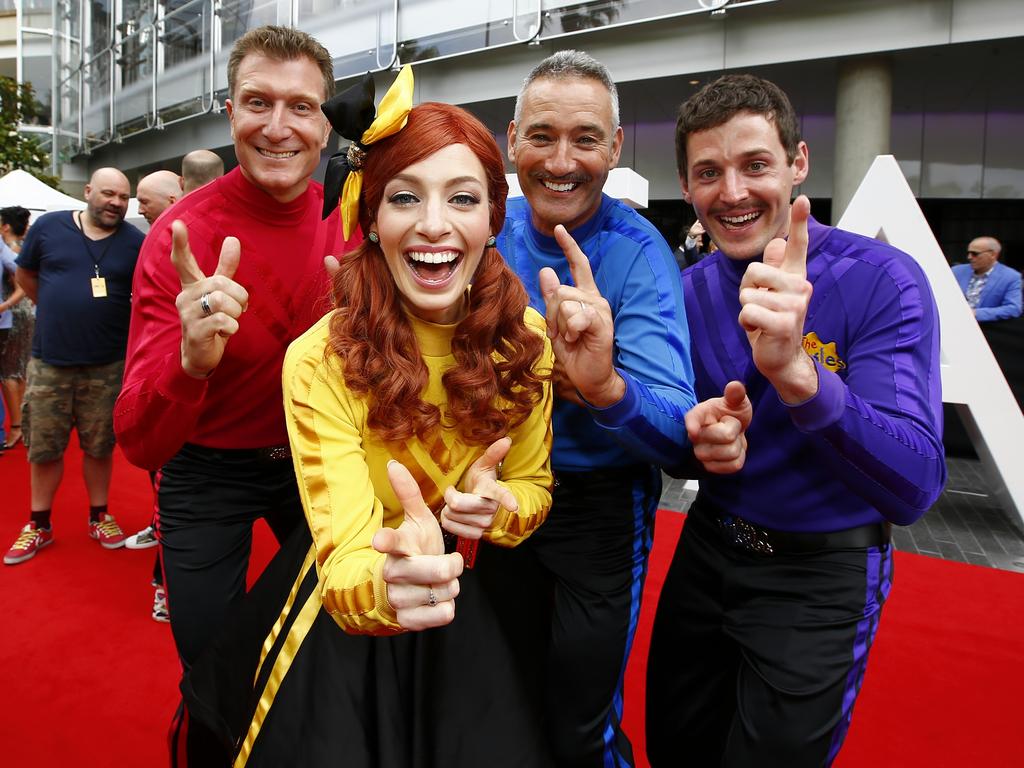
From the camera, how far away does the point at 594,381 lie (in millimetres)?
1480

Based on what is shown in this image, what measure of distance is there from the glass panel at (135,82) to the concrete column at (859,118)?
37.6 ft

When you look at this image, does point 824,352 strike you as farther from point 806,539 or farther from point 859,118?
point 859,118

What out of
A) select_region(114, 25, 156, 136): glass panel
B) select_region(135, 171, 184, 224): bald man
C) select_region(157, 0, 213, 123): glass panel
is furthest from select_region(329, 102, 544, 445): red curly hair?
select_region(114, 25, 156, 136): glass panel

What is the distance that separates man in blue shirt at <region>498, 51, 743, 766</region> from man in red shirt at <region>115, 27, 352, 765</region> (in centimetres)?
61

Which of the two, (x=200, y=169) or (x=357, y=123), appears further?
(x=200, y=169)

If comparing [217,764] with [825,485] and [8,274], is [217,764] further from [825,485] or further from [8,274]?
[8,274]

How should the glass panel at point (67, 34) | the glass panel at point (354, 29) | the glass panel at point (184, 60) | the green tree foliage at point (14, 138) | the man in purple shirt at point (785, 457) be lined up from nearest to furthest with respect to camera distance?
the man in purple shirt at point (785, 457) → the glass panel at point (354, 29) → the glass panel at point (184, 60) → the green tree foliage at point (14, 138) → the glass panel at point (67, 34)

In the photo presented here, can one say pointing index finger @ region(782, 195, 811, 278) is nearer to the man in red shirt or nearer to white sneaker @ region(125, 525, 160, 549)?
the man in red shirt

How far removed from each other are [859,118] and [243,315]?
7.05 metres

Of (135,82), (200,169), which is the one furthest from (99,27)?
(200,169)

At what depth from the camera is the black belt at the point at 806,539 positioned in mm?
1659

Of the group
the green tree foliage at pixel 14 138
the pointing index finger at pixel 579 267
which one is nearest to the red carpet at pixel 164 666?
the pointing index finger at pixel 579 267

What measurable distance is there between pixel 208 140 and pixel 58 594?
35.2ft

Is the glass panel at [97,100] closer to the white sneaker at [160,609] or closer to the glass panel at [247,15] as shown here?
the glass panel at [247,15]
